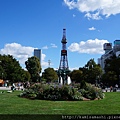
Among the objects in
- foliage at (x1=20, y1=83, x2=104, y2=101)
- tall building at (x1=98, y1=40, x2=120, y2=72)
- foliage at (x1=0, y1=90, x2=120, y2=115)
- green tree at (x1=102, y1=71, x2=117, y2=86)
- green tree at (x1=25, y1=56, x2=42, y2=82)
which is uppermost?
tall building at (x1=98, y1=40, x2=120, y2=72)

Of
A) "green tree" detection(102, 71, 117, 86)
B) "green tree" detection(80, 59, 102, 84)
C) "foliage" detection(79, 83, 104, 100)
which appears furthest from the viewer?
"green tree" detection(80, 59, 102, 84)

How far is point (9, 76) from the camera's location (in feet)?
294

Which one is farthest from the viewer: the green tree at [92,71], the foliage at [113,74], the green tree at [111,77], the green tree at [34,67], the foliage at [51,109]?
the green tree at [34,67]

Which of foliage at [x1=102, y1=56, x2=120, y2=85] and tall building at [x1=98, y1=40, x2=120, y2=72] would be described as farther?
tall building at [x1=98, y1=40, x2=120, y2=72]

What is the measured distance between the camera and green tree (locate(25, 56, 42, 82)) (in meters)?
119

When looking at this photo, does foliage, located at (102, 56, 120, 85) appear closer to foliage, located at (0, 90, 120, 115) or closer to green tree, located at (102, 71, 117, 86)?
green tree, located at (102, 71, 117, 86)

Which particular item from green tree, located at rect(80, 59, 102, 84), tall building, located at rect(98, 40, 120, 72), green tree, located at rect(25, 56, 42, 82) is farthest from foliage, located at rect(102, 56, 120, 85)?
tall building, located at rect(98, 40, 120, 72)

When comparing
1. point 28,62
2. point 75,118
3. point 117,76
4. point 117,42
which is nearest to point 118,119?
point 75,118

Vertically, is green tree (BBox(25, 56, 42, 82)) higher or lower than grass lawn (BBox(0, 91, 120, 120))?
higher

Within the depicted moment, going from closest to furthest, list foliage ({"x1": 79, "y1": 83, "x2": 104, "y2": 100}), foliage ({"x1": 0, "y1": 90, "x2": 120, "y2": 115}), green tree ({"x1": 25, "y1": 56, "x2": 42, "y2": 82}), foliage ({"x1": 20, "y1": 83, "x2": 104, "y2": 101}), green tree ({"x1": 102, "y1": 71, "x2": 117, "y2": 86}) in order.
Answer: foliage ({"x1": 0, "y1": 90, "x2": 120, "y2": 115})
foliage ({"x1": 20, "y1": 83, "x2": 104, "y2": 101})
foliage ({"x1": 79, "y1": 83, "x2": 104, "y2": 100})
green tree ({"x1": 102, "y1": 71, "x2": 117, "y2": 86})
green tree ({"x1": 25, "y1": 56, "x2": 42, "y2": 82})

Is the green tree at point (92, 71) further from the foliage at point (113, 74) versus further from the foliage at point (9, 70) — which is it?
the foliage at point (9, 70)

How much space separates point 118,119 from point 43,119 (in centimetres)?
298

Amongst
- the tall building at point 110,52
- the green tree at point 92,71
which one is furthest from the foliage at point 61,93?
the tall building at point 110,52

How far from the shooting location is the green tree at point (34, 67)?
119m
